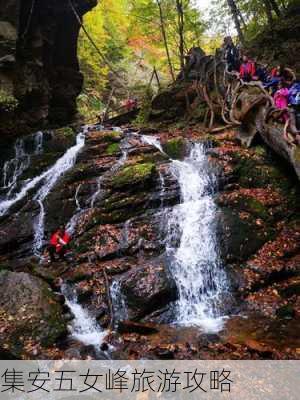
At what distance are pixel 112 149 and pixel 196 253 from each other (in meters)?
7.67

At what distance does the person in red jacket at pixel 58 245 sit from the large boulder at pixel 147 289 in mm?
2722

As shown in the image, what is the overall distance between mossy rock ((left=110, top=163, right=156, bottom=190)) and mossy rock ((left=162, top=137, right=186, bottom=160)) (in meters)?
2.16

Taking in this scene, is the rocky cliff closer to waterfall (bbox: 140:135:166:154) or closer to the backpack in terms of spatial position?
waterfall (bbox: 140:135:166:154)

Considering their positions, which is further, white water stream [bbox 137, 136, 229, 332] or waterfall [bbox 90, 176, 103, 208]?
waterfall [bbox 90, 176, 103, 208]

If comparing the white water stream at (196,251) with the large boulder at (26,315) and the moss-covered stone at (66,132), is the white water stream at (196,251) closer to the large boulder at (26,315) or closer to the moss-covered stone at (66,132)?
the large boulder at (26,315)

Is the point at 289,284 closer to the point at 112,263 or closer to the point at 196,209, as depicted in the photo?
the point at 196,209

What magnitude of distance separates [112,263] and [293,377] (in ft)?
20.3

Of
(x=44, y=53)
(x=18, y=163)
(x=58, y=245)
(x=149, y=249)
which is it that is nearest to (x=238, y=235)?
(x=149, y=249)

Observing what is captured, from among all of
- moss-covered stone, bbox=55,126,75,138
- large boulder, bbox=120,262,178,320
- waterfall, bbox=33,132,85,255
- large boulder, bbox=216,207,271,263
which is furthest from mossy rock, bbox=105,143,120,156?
large boulder, bbox=120,262,178,320

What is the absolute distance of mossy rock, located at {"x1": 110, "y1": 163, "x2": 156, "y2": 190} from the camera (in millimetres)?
14258

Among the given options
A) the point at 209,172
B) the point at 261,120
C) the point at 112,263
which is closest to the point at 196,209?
the point at 209,172

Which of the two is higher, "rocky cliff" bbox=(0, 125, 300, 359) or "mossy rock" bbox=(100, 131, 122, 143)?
"mossy rock" bbox=(100, 131, 122, 143)

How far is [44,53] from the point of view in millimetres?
22891

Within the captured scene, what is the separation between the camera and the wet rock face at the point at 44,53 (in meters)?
18.0
